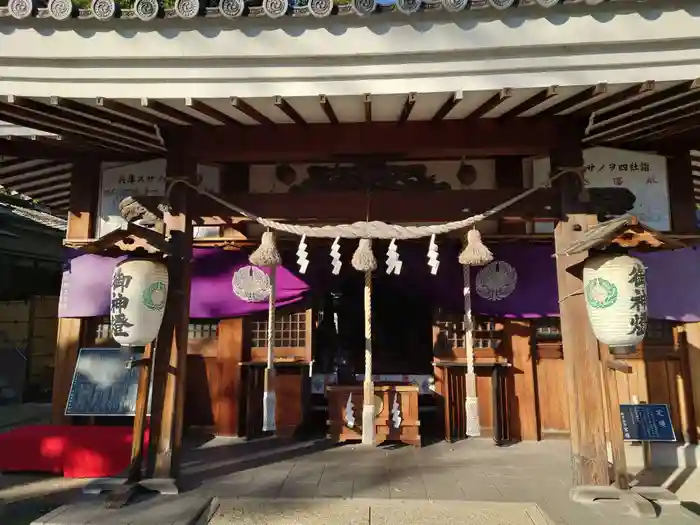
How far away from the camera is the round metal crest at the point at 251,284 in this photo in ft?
23.1

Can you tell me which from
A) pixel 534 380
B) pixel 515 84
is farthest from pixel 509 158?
pixel 534 380

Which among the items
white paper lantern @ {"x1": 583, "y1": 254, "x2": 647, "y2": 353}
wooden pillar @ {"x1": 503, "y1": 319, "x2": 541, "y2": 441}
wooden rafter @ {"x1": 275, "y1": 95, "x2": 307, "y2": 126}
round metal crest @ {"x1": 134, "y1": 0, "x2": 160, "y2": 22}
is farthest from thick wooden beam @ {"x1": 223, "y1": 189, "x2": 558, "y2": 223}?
wooden pillar @ {"x1": 503, "y1": 319, "x2": 541, "y2": 441}

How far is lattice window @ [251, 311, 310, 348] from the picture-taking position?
738 cm

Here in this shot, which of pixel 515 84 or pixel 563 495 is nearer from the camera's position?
pixel 515 84

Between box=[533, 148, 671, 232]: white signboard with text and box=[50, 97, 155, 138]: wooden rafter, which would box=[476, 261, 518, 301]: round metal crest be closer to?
box=[533, 148, 671, 232]: white signboard with text

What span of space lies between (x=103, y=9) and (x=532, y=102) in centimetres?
382

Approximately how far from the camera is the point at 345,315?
30.2ft

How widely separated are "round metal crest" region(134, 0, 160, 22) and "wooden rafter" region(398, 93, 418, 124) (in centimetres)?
223

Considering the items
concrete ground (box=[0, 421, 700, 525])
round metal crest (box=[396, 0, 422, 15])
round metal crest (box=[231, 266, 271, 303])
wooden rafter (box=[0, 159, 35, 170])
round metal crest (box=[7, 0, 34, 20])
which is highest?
round metal crest (box=[7, 0, 34, 20])

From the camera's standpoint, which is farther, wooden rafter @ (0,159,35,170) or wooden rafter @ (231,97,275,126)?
wooden rafter @ (0,159,35,170)

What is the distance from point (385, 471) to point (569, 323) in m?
2.60

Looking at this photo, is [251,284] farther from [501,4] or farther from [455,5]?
[501,4]

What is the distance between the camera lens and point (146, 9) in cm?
395

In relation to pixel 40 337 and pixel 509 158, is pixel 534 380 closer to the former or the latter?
pixel 509 158
